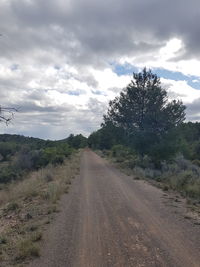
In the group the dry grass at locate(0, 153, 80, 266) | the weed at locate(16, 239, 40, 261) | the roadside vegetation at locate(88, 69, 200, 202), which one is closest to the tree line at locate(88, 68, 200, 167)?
the roadside vegetation at locate(88, 69, 200, 202)

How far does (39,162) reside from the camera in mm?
46781

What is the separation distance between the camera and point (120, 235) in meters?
9.04

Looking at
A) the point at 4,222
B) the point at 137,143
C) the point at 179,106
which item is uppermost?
the point at 179,106

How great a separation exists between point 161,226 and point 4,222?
5675 mm

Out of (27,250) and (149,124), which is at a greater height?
(149,124)

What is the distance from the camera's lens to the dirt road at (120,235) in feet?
23.4

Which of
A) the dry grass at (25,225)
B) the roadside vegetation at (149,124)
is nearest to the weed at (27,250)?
the dry grass at (25,225)

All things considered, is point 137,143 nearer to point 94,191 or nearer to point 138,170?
point 138,170

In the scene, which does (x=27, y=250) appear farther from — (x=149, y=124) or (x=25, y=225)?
(x=149, y=124)

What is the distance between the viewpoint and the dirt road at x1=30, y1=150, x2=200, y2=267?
7.15 m

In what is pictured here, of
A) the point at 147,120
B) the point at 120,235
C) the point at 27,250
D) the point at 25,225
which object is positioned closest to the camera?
the point at 27,250

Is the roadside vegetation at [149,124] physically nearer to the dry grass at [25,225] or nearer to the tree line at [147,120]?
the tree line at [147,120]

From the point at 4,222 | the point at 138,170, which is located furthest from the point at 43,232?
the point at 138,170

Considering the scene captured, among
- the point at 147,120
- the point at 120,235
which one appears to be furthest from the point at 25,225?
the point at 147,120
